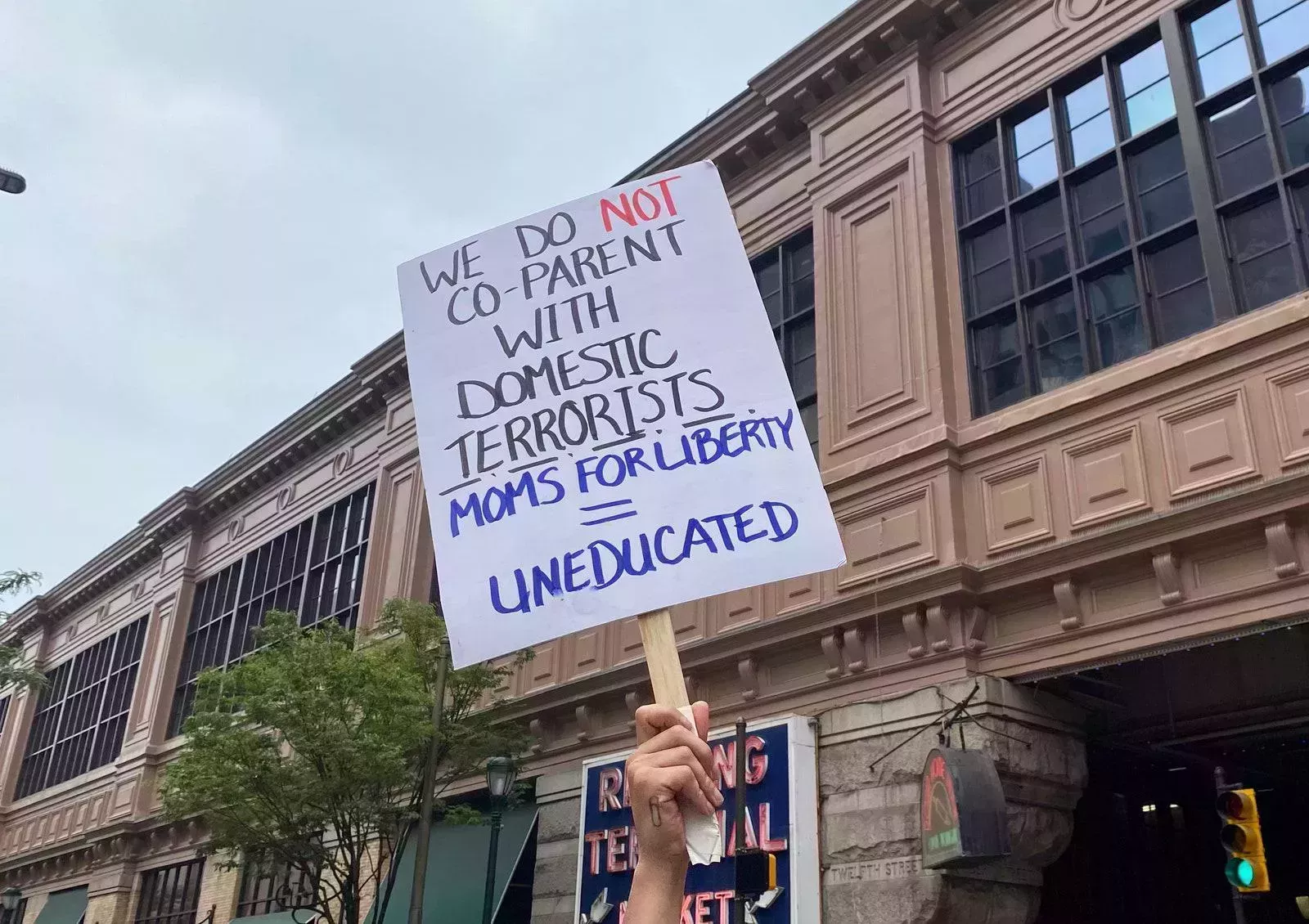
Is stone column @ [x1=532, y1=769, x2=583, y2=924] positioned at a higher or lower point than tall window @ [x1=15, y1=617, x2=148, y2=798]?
lower

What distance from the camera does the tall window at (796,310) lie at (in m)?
15.3

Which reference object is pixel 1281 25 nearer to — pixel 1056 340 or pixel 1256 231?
pixel 1256 231

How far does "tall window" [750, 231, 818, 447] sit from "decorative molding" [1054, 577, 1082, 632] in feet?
15.2

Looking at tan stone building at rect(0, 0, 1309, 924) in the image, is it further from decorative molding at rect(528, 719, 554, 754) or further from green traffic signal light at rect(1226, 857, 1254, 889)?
green traffic signal light at rect(1226, 857, 1254, 889)

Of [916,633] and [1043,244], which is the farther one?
[1043,244]

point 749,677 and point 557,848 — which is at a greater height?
point 749,677

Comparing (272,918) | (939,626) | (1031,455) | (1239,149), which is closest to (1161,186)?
(1239,149)

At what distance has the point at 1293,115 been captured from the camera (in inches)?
441

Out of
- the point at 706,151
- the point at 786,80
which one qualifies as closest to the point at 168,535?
the point at 706,151

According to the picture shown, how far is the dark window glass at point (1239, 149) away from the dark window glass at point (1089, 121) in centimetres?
119

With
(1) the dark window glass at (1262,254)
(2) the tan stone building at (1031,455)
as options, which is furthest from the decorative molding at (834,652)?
(1) the dark window glass at (1262,254)

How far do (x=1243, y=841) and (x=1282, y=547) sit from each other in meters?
2.40

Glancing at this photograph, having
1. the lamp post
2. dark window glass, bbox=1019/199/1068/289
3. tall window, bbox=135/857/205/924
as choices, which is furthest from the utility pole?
tall window, bbox=135/857/205/924

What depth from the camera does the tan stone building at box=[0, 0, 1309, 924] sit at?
1052 cm
